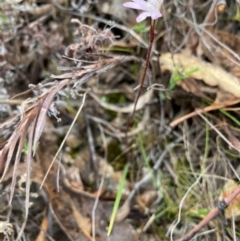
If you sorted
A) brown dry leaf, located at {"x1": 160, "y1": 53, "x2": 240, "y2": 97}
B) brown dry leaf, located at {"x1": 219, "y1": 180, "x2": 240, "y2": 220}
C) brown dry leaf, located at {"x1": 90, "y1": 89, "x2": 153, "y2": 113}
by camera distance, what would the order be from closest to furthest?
brown dry leaf, located at {"x1": 219, "y1": 180, "x2": 240, "y2": 220} < brown dry leaf, located at {"x1": 160, "y1": 53, "x2": 240, "y2": 97} < brown dry leaf, located at {"x1": 90, "y1": 89, "x2": 153, "y2": 113}

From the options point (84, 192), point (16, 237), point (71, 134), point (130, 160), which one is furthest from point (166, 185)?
point (16, 237)

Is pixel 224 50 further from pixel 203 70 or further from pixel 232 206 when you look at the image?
pixel 232 206

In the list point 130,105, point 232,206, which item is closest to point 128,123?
point 130,105

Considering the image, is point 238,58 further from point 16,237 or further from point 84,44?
point 16,237

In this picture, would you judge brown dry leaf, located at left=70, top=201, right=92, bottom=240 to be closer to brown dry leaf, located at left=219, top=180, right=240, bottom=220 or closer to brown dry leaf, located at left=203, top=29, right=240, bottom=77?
brown dry leaf, located at left=219, top=180, right=240, bottom=220

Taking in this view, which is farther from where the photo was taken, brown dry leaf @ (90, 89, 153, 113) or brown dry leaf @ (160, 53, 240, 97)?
brown dry leaf @ (90, 89, 153, 113)

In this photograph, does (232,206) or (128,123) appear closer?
(232,206)

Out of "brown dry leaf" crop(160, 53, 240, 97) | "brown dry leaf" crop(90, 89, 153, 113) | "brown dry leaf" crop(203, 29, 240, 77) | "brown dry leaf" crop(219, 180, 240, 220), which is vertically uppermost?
"brown dry leaf" crop(203, 29, 240, 77)

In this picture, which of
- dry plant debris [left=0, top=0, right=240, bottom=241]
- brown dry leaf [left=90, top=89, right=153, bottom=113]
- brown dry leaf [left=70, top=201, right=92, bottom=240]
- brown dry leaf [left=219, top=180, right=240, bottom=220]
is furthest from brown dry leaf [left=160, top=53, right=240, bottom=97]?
brown dry leaf [left=70, top=201, right=92, bottom=240]
